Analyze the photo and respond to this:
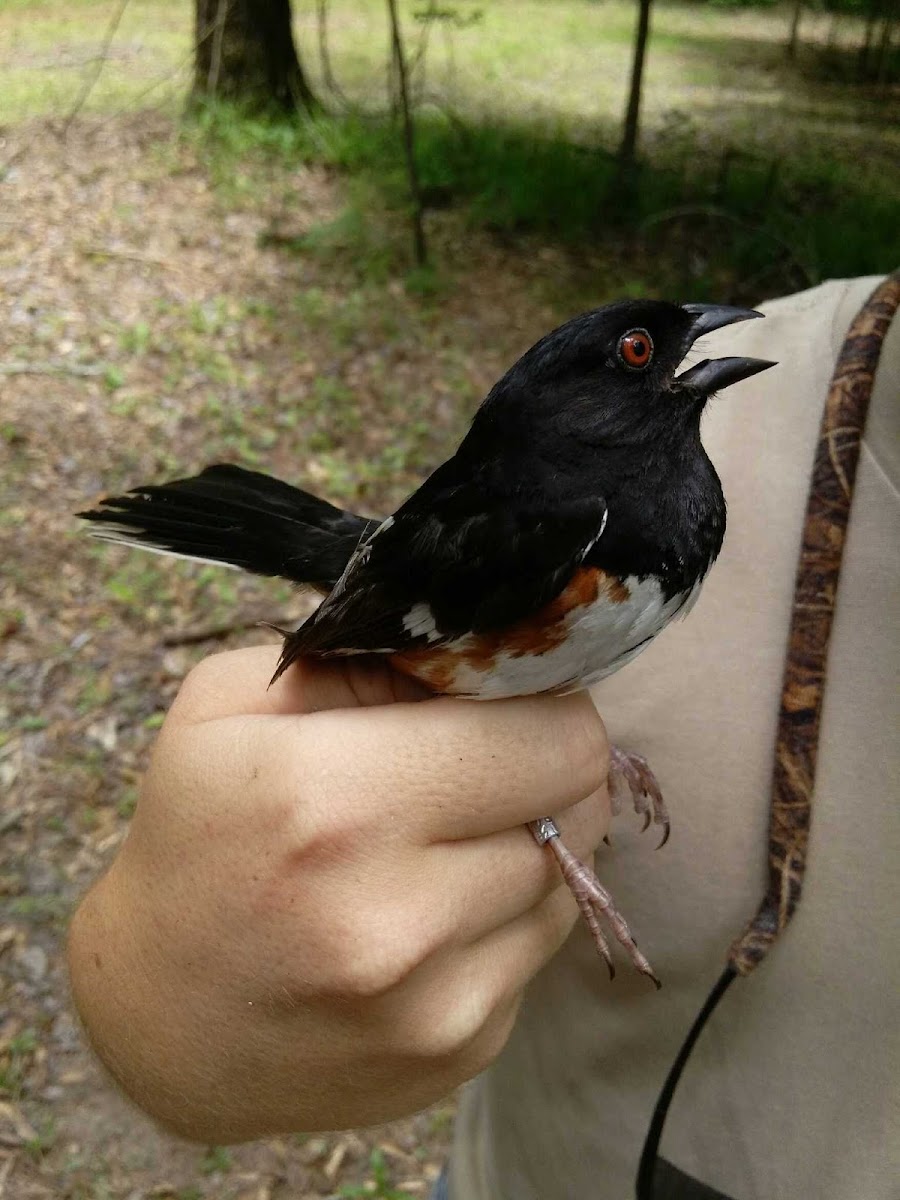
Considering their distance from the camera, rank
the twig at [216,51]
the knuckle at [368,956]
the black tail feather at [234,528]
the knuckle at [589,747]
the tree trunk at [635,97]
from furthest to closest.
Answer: the twig at [216,51] → the tree trunk at [635,97] → the black tail feather at [234,528] → the knuckle at [589,747] → the knuckle at [368,956]

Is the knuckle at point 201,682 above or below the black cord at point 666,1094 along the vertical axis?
above

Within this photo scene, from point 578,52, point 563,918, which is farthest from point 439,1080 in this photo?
point 578,52

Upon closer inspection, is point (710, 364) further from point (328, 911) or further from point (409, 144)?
point (409, 144)

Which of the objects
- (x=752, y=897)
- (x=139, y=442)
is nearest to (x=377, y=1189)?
(x=752, y=897)

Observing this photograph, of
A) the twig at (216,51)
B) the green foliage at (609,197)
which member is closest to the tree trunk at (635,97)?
the green foliage at (609,197)

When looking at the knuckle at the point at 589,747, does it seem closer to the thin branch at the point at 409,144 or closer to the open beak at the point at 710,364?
Answer: the open beak at the point at 710,364
